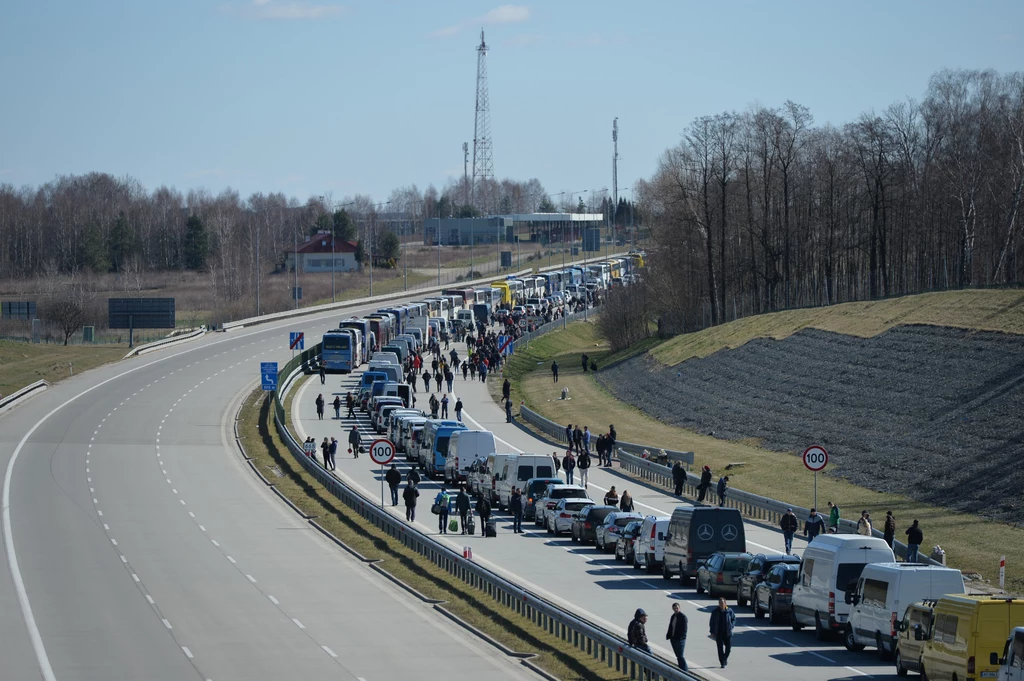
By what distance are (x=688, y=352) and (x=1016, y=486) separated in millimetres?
44919

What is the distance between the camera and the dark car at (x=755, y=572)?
27.5 metres

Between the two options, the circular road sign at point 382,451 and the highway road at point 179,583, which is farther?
the circular road sign at point 382,451

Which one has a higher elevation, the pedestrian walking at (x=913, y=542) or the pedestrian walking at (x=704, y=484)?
the pedestrian walking at (x=913, y=542)

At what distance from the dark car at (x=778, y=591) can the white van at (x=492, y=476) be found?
17.1 m

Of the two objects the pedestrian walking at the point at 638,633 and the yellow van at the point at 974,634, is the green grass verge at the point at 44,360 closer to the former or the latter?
the pedestrian walking at the point at 638,633

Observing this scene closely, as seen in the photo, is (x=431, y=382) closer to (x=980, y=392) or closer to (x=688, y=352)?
(x=688, y=352)

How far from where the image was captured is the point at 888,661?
22859 millimetres

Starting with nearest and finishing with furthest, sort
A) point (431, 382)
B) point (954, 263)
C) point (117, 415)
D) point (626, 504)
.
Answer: point (626, 504) < point (117, 415) < point (431, 382) < point (954, 263)

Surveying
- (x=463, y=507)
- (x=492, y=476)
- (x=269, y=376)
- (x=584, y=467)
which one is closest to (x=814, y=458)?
(x=463, y=507)

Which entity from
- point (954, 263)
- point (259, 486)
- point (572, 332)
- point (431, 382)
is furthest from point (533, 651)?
point (572, 332)

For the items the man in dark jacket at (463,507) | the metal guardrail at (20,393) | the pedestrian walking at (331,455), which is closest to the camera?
the man in dark jacket at (463,507)

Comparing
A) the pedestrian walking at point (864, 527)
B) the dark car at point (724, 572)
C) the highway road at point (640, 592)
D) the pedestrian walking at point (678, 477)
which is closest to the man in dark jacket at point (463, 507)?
the highway road at point (640, 592)

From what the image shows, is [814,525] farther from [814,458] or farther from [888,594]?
[888,594]

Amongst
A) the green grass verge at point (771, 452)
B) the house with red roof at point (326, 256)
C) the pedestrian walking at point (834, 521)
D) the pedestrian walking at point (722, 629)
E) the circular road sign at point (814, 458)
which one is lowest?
the green grass verge at point (771, 452)
